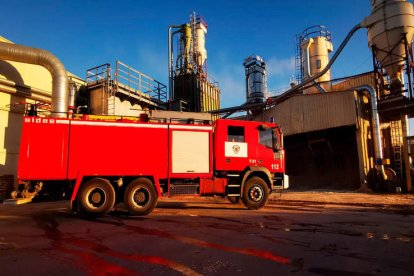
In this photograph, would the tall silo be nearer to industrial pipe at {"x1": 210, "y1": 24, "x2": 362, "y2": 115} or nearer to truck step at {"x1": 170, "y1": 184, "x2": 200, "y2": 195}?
industrial pipe at {"x1": 210, "y1": 24, "x2": 362, "y2": 115}

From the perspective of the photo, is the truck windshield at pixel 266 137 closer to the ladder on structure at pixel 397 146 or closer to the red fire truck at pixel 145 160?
the red fire truck at pixel 145 160

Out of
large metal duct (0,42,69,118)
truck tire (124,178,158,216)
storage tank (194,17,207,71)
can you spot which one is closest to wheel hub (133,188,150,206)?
truck tire (124,178,158,216)

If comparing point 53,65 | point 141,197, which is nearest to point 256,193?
point 141,197

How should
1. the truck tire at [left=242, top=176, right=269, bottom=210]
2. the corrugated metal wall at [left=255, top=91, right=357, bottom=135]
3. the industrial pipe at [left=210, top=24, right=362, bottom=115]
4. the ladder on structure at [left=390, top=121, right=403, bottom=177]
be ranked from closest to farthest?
the truck tire at [left=242, top=176, right=269, bottom=210] → the ladder on structure at [left=390, top=121, right=403, bottom=177] → the corrugated metal wall at [left=255, top=91, right=357, bottom=135] → the industrial pipe at [left=210, top=24, right=362, bottom=115]

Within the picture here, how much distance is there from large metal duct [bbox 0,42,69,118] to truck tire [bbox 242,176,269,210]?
10333 millimetres

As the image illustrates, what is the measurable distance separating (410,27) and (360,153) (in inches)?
337

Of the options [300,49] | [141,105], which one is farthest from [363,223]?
[300,49]

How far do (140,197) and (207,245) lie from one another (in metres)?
4.65

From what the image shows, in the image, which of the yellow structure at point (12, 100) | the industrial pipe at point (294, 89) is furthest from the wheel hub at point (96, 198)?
the industrial pipe at point (294, 89)

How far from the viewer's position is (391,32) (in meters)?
21.3

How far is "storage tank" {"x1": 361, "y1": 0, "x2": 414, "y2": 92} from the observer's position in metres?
21.0

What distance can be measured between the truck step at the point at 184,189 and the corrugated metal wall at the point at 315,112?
1482 cm

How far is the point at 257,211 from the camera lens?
11.7 metres

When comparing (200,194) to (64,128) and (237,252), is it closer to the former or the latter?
(64,128)
